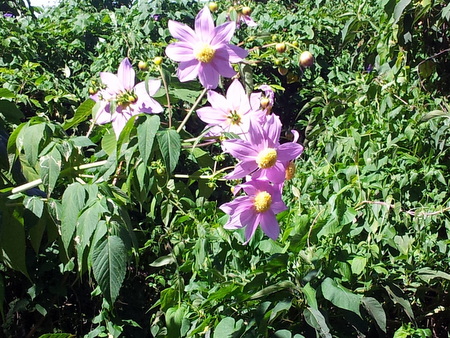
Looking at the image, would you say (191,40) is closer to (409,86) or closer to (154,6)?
(409,86)

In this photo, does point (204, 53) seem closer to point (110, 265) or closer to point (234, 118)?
point (234, 118)

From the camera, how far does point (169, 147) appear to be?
3.46 feet

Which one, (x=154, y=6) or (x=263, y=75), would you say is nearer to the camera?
(x=263, y=75)

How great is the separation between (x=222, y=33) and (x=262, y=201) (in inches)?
13.9

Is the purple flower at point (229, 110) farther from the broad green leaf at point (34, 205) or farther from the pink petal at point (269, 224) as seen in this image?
the broad green leaf at point (34, 205)

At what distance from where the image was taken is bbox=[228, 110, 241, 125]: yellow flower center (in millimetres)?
1227

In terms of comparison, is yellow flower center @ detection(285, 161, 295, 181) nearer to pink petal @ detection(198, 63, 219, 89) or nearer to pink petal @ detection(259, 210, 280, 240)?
pink petal @ detection(259, 210, 280, 240)

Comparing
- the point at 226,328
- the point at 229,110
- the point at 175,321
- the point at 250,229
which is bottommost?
the point at 175,321

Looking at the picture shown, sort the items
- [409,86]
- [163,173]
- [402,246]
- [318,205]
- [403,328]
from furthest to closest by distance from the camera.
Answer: [409,86] < [318,205] < [402,246] < [403,328] < [163,173]

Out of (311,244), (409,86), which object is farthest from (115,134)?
(409,86)

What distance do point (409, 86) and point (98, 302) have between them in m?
1.73

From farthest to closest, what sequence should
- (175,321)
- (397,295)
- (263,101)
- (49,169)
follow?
(175,321) → (397,295) → (263,101) → (49,169)

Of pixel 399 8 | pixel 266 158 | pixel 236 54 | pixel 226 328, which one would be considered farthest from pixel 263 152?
pixel 399 8

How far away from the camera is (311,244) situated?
1513 millimetres
